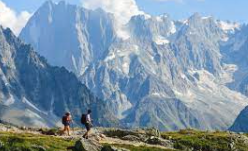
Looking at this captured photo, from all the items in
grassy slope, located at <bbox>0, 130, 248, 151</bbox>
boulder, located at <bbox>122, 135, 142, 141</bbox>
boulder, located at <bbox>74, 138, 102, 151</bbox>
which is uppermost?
boulder, located at <bbox>122, 135, 142, 141</bbox>

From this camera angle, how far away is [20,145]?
64.4 metres

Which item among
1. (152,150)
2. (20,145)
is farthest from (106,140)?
(20,145)

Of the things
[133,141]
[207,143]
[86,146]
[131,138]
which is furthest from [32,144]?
[207,143]

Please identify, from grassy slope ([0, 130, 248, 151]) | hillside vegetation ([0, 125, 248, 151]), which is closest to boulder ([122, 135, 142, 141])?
hillside vegetation ([0, 125, 248, 151])

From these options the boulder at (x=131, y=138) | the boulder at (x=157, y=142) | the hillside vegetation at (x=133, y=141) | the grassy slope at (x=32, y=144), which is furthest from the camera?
the boulder at (x=131, y=138)

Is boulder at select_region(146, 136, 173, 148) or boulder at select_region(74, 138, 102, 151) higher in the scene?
boulder at select_region(146, 136, 173, 148)

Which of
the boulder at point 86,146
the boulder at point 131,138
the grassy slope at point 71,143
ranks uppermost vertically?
the boulder at point 131,138

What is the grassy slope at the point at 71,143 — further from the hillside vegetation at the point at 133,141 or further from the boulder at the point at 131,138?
the boulder at the point at 131,138

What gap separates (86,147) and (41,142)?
23.3 feet

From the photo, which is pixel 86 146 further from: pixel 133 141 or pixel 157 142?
pixel 157 142

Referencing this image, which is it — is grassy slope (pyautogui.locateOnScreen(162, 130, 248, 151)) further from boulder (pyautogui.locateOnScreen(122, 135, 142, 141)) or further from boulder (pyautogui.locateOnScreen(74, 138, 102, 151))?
boulder (pyautogui.locateOnScreen(74, 138, 102, 151))

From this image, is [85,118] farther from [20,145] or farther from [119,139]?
[20,145]

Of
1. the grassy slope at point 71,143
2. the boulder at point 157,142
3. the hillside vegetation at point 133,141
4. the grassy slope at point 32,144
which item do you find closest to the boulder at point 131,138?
the hillside vegetation at point 133,141

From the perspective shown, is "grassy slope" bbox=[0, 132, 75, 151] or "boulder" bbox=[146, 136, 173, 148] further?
"boulder" bbox=[146, 136, 173, 148]
